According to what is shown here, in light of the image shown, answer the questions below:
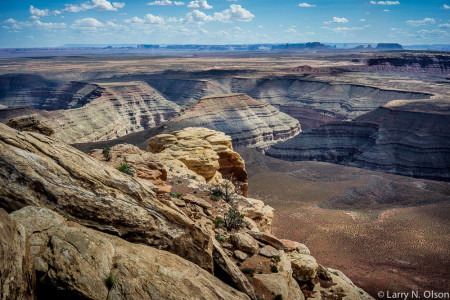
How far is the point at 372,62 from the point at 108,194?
676 ft

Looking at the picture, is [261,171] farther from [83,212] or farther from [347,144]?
[83,212]

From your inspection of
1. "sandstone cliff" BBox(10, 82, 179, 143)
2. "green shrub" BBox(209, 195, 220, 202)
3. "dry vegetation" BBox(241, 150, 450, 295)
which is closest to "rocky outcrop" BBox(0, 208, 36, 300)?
"green shrub" BBox(209, 195, 220, 202)

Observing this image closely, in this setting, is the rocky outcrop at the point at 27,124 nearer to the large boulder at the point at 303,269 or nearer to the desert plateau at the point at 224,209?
the desert plateau at the point at 224,209

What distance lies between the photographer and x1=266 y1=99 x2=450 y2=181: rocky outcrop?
6359 cm

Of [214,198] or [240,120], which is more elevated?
[214,198]

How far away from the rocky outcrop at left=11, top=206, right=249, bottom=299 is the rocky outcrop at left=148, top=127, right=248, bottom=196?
62.2 feet

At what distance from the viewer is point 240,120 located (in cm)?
9156

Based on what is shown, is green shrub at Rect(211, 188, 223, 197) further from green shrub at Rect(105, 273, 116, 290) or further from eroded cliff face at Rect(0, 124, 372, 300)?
green shrub at Rect(105, 273, 116, 290)

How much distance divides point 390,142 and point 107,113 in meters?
74.6

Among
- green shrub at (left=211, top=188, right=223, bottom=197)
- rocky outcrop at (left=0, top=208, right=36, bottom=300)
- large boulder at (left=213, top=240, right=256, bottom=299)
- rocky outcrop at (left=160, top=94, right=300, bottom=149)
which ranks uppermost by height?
rocky outcrop at (left=0, top=208, right=36, bottom=300)

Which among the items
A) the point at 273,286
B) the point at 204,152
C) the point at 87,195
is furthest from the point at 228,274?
the point at 204,152

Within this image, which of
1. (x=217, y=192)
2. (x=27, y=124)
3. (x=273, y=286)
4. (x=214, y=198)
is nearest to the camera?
(x=27, y=124)

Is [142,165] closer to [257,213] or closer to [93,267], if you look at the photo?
[257,213]

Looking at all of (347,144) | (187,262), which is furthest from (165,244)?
(347,144)
